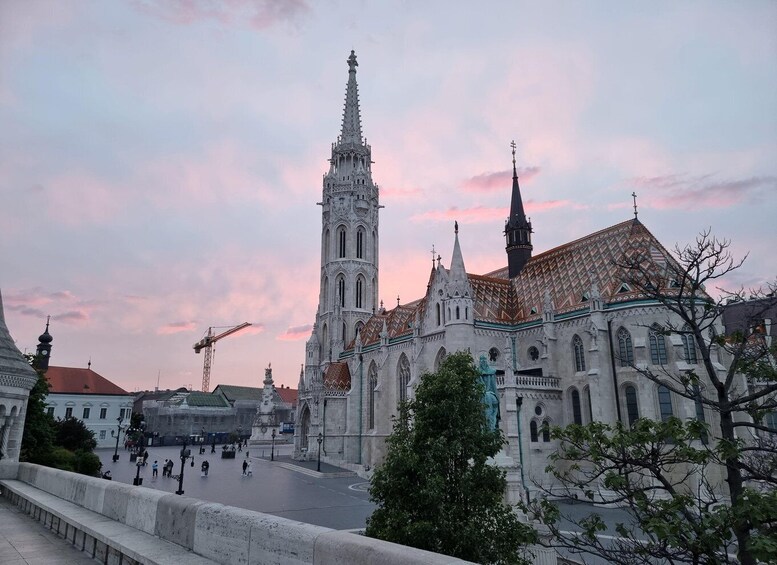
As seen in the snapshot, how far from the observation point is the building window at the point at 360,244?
2645 inches

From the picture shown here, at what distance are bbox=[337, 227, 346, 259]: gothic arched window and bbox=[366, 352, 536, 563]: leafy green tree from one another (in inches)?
2072

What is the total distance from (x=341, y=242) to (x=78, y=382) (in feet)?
143

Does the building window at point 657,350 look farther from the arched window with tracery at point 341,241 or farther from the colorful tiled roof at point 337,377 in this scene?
the arched window with tracery at point 341,241

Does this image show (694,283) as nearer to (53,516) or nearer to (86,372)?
(53,516)

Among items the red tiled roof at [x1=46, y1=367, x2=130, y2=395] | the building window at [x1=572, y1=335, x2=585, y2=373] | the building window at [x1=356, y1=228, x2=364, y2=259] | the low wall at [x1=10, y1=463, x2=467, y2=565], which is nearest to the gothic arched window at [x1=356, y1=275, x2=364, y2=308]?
the building window at [x1=356, y1=228, x2=364, y2=259]

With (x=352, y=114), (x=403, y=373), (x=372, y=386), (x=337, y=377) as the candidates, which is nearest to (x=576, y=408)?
(x=403, y=373)

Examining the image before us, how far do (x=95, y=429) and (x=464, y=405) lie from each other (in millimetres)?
73262

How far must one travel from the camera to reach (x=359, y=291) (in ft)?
218

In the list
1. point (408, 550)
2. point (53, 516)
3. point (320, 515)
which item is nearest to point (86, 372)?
point (320, 515)

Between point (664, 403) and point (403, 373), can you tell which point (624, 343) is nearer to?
point (664, 403)

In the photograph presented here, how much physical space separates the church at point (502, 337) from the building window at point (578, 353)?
0.08m

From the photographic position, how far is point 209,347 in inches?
7279

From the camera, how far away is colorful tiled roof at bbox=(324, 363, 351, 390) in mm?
57906

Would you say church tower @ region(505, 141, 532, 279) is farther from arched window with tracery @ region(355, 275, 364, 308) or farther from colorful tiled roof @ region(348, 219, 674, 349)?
arched window with tracery @ region(355, 275, 364, 308)
